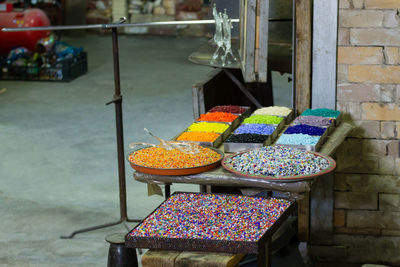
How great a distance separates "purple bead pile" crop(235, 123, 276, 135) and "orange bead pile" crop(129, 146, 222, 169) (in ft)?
1.38

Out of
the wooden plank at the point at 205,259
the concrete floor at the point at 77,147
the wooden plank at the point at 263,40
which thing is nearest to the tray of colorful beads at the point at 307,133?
the wooden plank at the point at 263,40

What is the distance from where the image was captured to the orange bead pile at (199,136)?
4090mm

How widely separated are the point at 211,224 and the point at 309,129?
1196 millimetres

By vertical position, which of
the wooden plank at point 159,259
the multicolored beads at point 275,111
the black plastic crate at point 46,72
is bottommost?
the black plastic crate at point 46,72

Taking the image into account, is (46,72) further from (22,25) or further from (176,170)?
(176,170)

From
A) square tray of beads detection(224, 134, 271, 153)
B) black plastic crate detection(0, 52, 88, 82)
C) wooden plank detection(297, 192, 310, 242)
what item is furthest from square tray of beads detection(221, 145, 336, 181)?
black plastic crate detection(0, 52, 88, 82)

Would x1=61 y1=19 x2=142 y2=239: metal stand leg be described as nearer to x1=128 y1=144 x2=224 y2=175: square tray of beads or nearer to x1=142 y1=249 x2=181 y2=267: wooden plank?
x1=128 y1=144 x2=224 y2=175: square tray of beads

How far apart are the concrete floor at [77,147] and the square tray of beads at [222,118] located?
1.26m

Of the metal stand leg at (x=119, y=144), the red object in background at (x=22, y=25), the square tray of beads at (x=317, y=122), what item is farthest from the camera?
the red object in background at (x=22, y=25)

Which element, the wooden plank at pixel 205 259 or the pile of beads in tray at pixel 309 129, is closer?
the wooden plank at pixel 205 259

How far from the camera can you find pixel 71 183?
6.58m

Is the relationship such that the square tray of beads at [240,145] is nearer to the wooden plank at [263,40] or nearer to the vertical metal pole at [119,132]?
the wooden plank at [263,40]

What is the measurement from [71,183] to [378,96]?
3174 mm

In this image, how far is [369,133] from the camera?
15.2 feet
